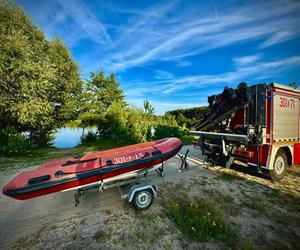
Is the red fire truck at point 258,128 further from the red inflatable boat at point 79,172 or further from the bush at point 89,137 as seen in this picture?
the bush at point 89,137

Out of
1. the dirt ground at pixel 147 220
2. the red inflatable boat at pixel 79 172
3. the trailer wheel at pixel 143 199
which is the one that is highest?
the red inflatable boat at pixel 79 172

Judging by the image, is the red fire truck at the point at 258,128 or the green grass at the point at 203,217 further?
the red fire truck at the point at 258,128

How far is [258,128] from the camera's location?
4516 mm

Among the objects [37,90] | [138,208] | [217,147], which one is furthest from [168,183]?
[37,90]

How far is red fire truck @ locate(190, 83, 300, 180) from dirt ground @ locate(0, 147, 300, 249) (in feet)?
2.62

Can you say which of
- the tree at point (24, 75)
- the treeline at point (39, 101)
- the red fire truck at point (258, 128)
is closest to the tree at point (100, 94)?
the treeline at point (39, 101)

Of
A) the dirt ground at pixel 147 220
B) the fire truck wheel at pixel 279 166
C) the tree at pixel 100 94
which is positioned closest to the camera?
the dirt ground at pixel 147 220

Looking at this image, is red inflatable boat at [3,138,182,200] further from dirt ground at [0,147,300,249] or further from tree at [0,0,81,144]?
tree at [0,0,81,144]

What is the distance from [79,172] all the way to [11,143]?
28.8 ft

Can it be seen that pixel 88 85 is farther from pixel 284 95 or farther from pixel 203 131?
pixel 284 95

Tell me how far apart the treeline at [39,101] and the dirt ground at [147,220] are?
22.8 feet

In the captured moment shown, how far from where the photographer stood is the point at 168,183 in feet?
15.9

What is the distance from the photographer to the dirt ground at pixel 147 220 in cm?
258

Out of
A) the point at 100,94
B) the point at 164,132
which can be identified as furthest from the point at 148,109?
the point at 100,94
